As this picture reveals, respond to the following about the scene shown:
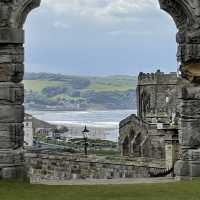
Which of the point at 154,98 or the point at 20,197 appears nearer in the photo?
A: the point at 20,197

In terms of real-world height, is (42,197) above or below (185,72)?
below

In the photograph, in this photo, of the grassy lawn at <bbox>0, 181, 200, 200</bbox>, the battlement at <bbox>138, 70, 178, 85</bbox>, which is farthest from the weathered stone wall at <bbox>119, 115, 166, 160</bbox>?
the grassy lawn at <bbox>0, 181, 200, 200</bbox>

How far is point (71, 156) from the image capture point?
1682 inches

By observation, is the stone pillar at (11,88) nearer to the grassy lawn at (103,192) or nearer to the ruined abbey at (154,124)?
the grassy lawn at (103,192)

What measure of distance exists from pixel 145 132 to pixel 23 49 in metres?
38.4

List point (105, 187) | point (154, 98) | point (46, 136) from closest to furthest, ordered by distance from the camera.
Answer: point (105, 187) → point (154, 98) → point (46, 136)

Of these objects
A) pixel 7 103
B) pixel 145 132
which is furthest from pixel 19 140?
pixel 145 132

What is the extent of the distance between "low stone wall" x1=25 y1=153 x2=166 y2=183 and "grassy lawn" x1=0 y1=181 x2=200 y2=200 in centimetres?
2316

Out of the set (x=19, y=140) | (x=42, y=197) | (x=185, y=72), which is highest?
(x=185, y=72)

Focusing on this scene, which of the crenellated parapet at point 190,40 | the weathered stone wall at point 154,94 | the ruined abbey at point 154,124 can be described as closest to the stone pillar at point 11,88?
the crenellated parapet at point 190,40

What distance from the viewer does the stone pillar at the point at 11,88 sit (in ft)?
59.6

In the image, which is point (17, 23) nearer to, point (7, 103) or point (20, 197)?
point (7, 103)

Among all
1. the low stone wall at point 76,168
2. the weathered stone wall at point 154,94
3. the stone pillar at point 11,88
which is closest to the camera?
the stone pillar at point 11,88

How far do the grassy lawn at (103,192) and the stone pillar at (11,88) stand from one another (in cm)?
121
